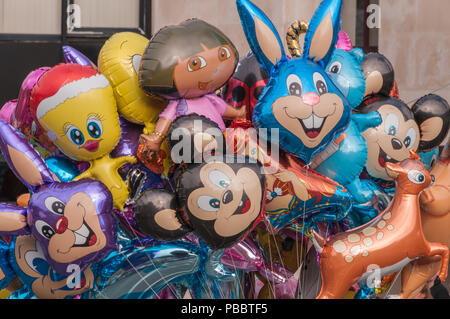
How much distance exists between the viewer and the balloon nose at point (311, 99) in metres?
2.23

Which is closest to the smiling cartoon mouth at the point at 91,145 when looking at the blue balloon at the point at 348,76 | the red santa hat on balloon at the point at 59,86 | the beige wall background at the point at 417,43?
the red santa hat on balloon at the point at 59,86

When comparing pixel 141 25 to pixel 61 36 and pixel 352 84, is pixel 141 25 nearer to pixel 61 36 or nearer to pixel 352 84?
pixel 61 36

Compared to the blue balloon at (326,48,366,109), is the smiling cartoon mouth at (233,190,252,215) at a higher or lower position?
lower

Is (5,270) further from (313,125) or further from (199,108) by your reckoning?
(313,125)

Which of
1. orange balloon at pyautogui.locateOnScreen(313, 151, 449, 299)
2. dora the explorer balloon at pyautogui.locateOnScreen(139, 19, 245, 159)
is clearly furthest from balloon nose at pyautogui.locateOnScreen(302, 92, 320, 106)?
orange balloon at pyautogui.locateOnScreen(313, 151, 449, 299)

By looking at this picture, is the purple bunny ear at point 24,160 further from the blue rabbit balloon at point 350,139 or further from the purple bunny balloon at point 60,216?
the blue rabbit balloon at point 350,139

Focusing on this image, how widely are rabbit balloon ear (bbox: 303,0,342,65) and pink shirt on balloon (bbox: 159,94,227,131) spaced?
35 cm

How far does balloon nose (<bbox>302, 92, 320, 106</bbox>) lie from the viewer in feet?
7.32

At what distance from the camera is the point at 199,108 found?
229 centimetres

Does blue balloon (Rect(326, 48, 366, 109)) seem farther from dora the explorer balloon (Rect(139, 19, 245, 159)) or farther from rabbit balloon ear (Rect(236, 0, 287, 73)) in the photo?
dora the explorer balloon (Rect(139, 19, 245, 159))

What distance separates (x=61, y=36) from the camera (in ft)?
13.8

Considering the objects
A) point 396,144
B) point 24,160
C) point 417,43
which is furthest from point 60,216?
point 417,43

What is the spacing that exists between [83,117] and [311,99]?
0.73 metres

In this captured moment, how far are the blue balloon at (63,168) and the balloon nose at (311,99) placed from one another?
2.71ft
